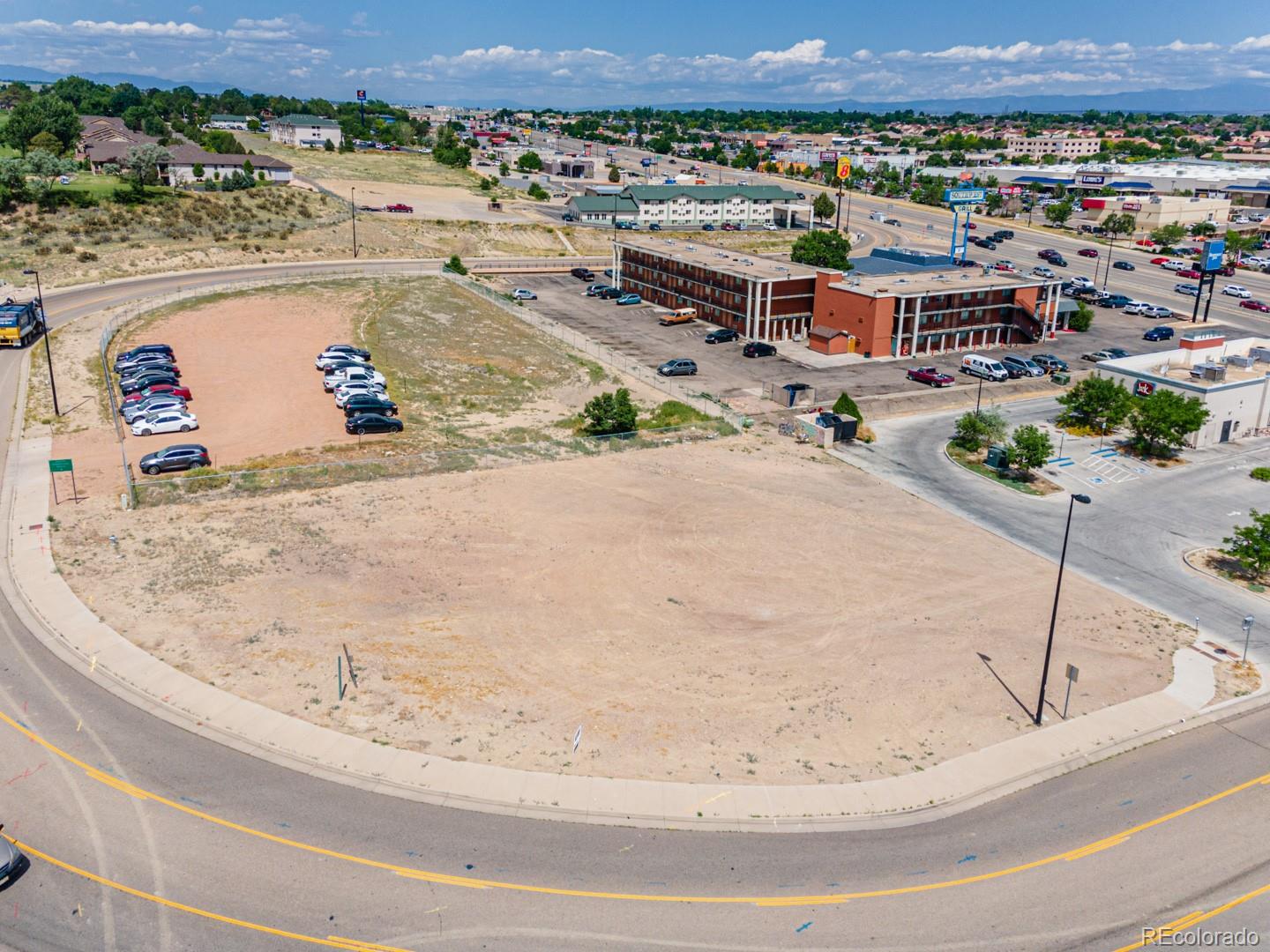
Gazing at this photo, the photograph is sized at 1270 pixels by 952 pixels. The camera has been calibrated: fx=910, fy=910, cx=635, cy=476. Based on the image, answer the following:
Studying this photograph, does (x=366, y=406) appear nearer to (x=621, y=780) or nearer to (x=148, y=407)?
(x=148, y=407)

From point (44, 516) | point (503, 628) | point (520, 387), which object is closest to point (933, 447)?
point (520, 387)

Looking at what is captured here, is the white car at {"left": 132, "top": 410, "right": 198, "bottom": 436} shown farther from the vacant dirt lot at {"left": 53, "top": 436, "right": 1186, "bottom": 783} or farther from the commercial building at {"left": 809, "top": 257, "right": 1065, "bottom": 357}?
the commercial building at {"left": 809, "top": 257, "right": 1065, "bottom": 357}

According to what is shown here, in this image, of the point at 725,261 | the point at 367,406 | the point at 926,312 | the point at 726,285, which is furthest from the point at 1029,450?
the point at 725,261

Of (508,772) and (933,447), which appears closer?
(508,772)

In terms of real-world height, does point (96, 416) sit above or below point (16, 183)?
below

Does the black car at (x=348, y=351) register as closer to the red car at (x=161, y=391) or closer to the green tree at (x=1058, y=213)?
the red car at (x=161, y=391)

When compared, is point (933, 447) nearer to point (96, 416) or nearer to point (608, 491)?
point (608, 491)

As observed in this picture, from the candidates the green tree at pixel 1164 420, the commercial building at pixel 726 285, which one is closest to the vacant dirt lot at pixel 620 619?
the green tree at pixel 1164 420
